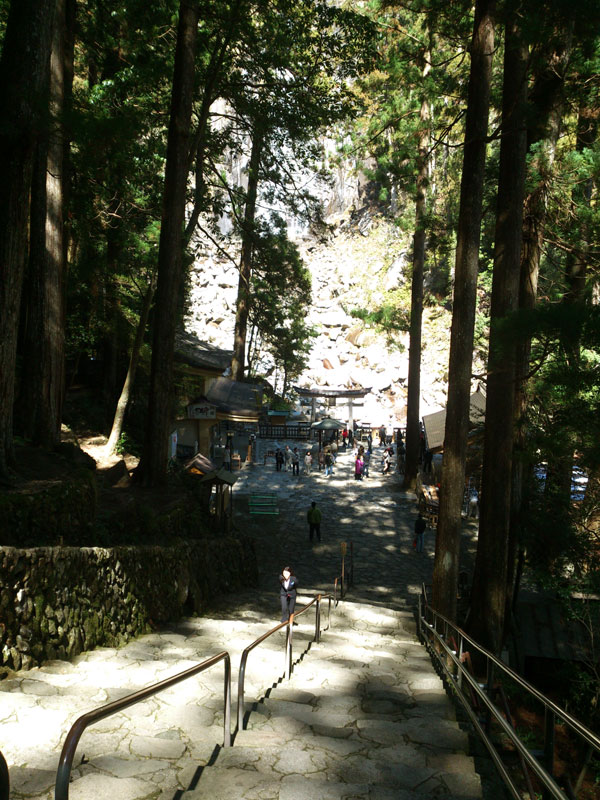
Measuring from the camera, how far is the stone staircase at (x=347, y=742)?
124 inches

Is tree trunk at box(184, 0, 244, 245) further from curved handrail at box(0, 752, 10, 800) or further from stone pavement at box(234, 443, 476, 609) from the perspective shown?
curved handrail at box(0, 752, 10, 800)

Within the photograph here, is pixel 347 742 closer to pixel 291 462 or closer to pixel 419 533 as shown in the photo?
pixel 419 533

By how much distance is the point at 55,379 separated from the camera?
11297mm

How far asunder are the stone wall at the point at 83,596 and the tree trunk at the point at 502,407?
4.92m

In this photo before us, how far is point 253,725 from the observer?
4355 mm

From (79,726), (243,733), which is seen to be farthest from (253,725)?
(79,726)

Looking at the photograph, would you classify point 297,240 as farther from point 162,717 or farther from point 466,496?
point 162,717

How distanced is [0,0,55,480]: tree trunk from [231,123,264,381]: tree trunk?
9.78 meters

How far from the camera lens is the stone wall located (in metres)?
5.21

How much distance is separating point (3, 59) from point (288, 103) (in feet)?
32.8

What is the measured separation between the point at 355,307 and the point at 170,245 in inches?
2007

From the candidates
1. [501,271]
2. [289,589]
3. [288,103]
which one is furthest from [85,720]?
[288,103]

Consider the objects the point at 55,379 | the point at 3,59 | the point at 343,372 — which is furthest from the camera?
the point at 343,372

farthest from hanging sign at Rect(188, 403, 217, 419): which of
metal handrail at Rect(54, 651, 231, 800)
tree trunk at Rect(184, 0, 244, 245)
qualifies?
metal handrail at Rect(54, 651, 231, 800)
